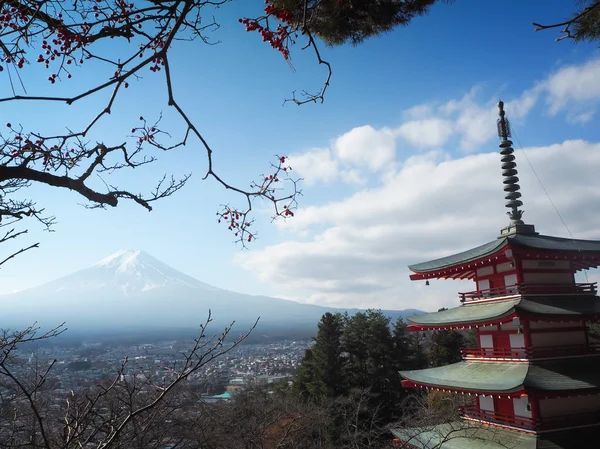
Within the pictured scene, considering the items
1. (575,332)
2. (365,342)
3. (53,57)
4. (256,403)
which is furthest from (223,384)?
(53,57)

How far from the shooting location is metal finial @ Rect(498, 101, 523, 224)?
34.2 feet

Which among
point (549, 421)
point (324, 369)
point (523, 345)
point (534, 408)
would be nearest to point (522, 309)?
point (523, 345)

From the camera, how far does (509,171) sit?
10508 mm

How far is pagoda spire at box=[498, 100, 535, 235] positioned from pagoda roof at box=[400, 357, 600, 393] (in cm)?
289

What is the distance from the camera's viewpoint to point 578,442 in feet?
27.0

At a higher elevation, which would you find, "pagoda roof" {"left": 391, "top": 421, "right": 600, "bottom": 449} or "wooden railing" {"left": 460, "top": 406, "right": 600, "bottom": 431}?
"wooden railing" {"left": 460, "top": 406, "right": 600, "bottom": 431}

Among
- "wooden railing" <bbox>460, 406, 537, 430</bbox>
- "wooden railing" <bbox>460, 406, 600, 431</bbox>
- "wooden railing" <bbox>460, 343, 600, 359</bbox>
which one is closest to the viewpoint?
"wooden railing" <bbox>460, 406, 600, 431</bbox>

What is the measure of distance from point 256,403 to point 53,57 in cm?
1493

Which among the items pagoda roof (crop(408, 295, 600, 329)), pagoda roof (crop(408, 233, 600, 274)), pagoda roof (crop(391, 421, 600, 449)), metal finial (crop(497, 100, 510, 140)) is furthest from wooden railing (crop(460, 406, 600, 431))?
metal finial (crop(497, 100, 510, 140))

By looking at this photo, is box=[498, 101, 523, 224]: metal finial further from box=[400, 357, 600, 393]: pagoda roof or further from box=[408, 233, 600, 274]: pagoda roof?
box=[400, 357, 600, 393]: pagoda roof

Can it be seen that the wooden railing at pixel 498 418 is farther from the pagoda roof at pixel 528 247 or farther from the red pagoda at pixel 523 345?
the pagoda roof at pixel 528 247

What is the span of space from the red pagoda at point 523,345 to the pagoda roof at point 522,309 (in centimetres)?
2

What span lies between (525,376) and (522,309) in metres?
1.22

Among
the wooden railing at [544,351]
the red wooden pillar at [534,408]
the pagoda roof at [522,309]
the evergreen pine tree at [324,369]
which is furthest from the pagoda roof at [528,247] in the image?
the evergreen pine tree at [324,369]
